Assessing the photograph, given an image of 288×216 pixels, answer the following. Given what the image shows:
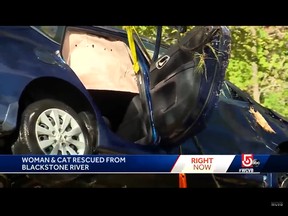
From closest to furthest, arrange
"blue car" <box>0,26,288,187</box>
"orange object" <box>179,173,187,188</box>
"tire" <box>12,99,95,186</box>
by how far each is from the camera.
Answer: "tire" <box>12,99,95,186</box>
"blue car" <box>0,26,288,187</box>
"orange object" <box>179,173,187,188</box>

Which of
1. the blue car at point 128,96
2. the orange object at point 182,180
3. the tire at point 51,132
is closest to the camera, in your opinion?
the tire at point 51,132

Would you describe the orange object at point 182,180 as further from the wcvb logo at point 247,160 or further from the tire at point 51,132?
the tire at point 51,132

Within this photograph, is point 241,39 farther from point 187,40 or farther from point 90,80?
point 90,80

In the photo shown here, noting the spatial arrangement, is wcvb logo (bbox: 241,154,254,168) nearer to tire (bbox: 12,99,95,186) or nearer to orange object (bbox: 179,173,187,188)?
orange object (bbox: 179,173,187,188)

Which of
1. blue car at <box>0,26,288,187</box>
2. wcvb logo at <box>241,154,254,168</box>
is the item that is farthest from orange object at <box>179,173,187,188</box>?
wcvb logo at <box>241,154,254,168</box>

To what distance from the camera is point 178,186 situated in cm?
612

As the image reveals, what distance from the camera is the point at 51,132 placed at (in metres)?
5.73

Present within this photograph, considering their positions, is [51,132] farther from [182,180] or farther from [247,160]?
[247,160]

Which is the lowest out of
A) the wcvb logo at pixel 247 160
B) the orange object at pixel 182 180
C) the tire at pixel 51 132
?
the orange object at pixel 182 180

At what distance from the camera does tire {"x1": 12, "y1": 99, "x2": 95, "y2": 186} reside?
573 cm

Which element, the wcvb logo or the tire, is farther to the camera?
Result: the wcvb logo

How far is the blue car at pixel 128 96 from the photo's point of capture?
19.2 feet

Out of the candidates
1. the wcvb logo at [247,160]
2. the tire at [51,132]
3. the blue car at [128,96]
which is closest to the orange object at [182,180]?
the blue car at [128,96]
